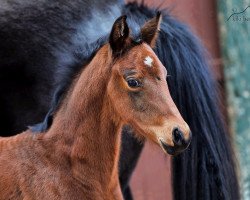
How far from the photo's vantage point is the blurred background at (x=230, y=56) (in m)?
5.56

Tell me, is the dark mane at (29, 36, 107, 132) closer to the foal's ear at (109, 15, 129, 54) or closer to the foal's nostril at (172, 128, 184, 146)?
the foal's ear at (109, 15, 129, 54)

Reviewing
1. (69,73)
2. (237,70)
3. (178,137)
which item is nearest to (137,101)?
(178,137)

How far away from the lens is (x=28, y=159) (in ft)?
11.3

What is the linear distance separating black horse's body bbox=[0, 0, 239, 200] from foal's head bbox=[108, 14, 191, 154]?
0.61 meters

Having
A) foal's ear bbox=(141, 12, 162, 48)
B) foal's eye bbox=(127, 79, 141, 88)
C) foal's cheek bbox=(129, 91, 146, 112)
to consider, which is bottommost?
foal's cheek bbox=(129, 91, 146, 112)

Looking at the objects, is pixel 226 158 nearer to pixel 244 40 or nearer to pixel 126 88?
pixel 126 88

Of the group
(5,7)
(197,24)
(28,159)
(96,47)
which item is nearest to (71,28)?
(5,7)

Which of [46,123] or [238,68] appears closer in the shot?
[46,123]

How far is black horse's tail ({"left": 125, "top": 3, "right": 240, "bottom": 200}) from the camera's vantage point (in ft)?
13.1

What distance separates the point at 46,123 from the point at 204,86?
3.06 ft

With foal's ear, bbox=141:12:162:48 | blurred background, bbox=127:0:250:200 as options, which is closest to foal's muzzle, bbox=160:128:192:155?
foal's ear, bbox=141:12:162:48

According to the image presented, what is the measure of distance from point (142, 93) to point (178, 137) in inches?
10.1

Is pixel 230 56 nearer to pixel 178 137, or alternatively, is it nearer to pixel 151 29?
pixel 151 29

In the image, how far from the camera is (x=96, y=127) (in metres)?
3.48
